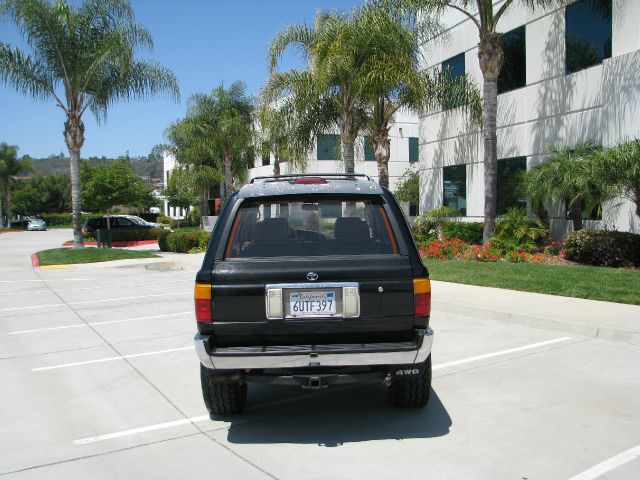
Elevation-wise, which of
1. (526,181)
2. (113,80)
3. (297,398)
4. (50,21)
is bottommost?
(297,398)

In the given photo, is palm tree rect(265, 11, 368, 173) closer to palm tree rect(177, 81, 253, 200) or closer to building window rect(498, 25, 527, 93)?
building window rect(498, 25, 527, 93)

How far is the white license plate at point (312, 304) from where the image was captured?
4.22 m

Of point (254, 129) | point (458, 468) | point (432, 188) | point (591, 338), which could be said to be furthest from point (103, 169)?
point (458, 468)

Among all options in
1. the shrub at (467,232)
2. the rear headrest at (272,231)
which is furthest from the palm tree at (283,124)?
the rear headrest at (272,231)

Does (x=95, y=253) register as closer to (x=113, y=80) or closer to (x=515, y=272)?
(x=113, y=80)

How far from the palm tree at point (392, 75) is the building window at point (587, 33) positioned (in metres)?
3.61

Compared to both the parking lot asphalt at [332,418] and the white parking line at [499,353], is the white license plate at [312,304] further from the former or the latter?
the white parking line at [499,353]

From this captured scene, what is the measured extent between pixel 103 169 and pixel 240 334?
90.6 ft

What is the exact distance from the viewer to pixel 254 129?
32.4m

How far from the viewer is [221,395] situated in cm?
471

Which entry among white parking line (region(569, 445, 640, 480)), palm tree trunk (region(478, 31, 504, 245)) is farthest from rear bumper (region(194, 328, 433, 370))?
palm tree trunk (region(478, 31, 504, 245))

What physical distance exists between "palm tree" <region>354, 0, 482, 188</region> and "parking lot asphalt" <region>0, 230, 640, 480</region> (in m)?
10.1

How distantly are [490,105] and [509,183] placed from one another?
3001 millimetres

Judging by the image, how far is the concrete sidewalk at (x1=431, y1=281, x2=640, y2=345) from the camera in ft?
24.6
